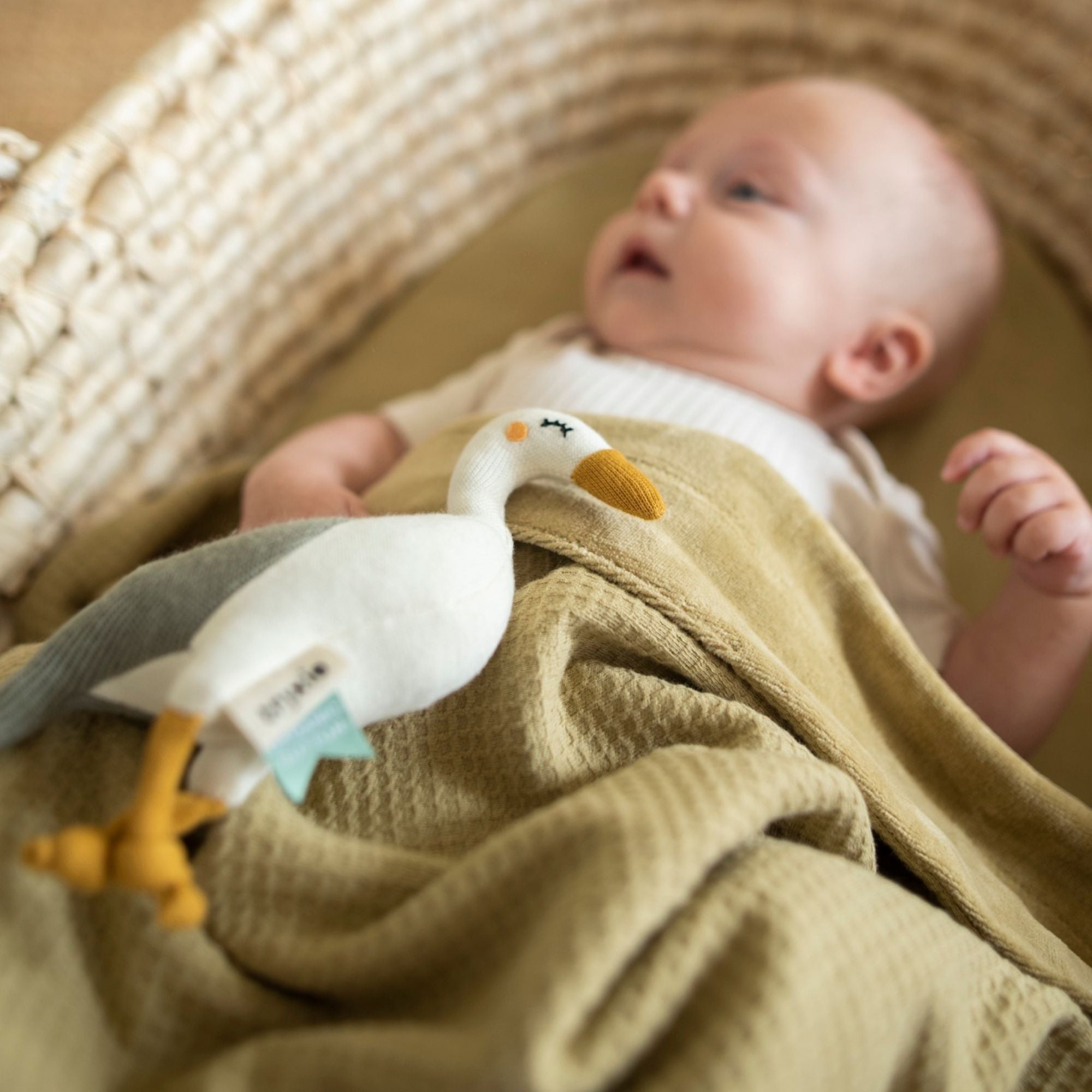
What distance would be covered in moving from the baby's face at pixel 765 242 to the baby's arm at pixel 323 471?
0.25 meters

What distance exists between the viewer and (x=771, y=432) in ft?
2.91

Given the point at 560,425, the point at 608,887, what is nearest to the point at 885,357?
the point at 560,425

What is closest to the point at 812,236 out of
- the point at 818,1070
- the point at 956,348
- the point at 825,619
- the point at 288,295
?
the point at 956,348

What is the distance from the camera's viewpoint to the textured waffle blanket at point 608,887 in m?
0.43

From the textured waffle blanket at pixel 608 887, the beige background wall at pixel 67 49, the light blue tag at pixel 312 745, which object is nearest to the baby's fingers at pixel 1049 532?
the textured waffle blanket at pixel 608 887

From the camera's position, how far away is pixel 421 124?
3.74ft

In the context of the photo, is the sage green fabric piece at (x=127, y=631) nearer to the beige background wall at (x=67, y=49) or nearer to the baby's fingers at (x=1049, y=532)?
the baby's fingers at (x=1049, y=532)

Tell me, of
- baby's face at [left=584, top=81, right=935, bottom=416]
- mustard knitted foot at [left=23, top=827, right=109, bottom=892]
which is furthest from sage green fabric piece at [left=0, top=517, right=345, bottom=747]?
baby's face at [left=584, top=81, right=935, bottom=416]

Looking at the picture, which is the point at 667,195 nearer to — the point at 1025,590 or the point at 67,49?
the point at 1025,590

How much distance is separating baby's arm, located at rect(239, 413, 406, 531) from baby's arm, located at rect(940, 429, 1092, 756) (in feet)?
1.64

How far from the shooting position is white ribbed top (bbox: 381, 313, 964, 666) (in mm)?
862

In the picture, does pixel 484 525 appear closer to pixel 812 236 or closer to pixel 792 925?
pixel 792 925

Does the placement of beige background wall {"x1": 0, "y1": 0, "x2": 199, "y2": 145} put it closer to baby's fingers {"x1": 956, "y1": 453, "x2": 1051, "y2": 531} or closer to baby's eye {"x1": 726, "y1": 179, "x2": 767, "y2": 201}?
baby's eye {"x1": 726, "y1": 179, "x2": 767, "y2": 201}

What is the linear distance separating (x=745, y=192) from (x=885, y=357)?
0.22 meters
